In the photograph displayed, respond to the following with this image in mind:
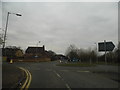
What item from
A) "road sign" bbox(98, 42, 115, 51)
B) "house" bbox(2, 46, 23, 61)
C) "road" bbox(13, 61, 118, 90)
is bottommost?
"house" bbox(2, 46, 23, 61)

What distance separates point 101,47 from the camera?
22.3 meters

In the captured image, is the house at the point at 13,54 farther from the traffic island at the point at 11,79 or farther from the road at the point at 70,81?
the road at the point at 70,81

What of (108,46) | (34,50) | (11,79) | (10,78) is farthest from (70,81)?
(34,50)

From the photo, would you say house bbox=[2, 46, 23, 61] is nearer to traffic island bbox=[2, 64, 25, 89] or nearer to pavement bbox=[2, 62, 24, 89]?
pavement bbox=[2, 62, 24, 89]

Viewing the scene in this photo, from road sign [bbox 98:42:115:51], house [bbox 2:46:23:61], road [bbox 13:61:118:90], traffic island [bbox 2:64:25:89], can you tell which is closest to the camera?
traffic island [bbox 2:64:25:89]

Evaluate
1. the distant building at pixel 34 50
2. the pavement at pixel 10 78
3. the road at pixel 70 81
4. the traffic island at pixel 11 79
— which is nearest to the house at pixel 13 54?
the distant building at pixel 34 50

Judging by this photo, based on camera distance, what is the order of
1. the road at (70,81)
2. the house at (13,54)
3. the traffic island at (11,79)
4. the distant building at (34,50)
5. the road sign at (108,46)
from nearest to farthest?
1. the traffic island at (11,79)
2. the road at (70,81)
3. the road sign at (108,46)
4. the house at (13,54)
5. the distant building at (34,50)

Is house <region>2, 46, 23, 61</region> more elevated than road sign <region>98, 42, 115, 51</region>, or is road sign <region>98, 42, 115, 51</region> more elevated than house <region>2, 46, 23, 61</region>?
road sign <region>98, 42, 115, 51</region>

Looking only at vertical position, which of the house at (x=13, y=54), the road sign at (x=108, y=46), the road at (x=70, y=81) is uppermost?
the road sign at (x=108, y=46)

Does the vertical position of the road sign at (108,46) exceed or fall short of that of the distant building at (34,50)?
it exceeds it

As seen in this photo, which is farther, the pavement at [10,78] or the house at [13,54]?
the house at [13,54]

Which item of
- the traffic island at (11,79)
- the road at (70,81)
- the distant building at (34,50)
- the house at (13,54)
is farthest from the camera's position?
the distant building at (34,50)

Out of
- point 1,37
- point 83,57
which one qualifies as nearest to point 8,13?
point 1,37

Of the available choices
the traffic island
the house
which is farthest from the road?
the house
